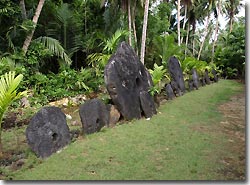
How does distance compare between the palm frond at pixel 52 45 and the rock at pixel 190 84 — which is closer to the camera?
the palm frond at pixel 52 45

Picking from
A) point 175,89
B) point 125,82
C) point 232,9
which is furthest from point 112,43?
point 232,9

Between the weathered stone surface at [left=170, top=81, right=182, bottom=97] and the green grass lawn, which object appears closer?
the green grass lawn

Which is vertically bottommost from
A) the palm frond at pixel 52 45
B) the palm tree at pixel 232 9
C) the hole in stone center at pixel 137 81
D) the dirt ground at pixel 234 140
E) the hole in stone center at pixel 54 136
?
the dirt ground at pixel 234 140

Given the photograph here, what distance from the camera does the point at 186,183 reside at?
129 inches

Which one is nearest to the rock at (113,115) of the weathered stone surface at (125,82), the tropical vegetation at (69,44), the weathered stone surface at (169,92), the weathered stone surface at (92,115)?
the weathered stone surface at (125,82)

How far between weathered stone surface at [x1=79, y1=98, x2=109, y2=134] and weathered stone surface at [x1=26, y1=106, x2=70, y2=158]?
0.54 m

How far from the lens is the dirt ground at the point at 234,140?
3541mm

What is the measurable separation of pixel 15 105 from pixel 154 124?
3388 mm

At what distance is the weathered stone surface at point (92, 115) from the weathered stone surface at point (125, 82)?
1.57ft

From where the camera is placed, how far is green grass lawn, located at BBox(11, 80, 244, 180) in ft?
11.4

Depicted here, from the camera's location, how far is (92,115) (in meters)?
4.83

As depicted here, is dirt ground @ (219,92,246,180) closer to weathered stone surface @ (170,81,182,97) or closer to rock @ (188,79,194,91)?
weathered stone surface @ (170,81,182,97)

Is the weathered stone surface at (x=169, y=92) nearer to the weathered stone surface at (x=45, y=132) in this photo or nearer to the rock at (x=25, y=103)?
the rock at (x=25, y=103)

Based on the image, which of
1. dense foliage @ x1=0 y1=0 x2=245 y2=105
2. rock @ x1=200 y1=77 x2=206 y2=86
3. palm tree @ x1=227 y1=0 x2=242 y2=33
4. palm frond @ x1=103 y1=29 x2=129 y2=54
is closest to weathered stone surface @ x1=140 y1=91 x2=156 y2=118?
dense foliage @ x1=0 y1=0 x2=245 y2=105
